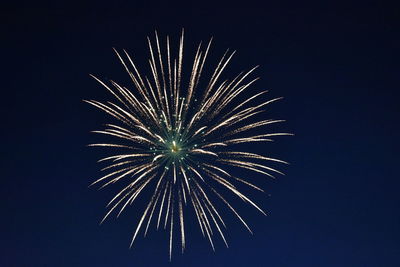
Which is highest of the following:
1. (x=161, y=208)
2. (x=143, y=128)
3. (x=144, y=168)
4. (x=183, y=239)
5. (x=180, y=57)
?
(x=180, y=57)

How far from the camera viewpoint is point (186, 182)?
2794 cm

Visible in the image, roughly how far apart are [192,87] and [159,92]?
217 centimetres

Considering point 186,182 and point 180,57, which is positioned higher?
point 180,57

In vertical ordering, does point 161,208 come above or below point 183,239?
above

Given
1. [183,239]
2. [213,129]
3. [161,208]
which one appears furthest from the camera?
[213,129]

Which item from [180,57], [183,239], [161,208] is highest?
[180,57]

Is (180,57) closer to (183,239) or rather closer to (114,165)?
(114,165)

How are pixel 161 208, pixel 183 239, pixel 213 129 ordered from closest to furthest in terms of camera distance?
pixel 183 239, pixel 161 208, pixel 213 129

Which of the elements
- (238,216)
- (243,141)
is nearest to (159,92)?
(243,141)

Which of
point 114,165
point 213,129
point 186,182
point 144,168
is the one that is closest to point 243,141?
point 213,129

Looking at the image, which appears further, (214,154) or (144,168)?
(144,168)

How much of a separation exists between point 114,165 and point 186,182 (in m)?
4.82

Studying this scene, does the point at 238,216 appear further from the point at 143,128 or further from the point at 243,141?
the point at 143,128

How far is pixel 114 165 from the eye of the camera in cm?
2916
